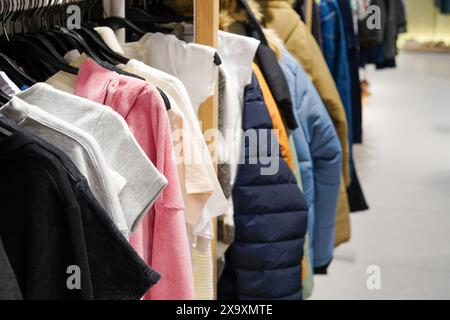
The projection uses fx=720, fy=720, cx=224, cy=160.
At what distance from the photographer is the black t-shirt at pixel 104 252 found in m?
0.98

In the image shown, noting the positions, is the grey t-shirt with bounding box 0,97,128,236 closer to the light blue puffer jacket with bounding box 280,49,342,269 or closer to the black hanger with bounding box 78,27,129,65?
the black hanger with bounding box 78,27,129,65

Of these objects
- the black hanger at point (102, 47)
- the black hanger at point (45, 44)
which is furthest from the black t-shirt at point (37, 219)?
the black hanger at point (102, 47)

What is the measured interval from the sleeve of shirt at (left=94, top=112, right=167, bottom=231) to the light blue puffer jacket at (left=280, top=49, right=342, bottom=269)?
41.9 inches

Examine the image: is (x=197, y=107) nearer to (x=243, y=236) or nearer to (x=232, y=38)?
(x=232, y=38)

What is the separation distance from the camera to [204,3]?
5.42 feet

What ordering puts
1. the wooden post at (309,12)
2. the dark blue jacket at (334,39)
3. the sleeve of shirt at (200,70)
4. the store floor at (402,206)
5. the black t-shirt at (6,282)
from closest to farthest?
the black t-shirt at (6,282) < the sleeve of shirt at (200,70) < the wooden post at (309,12) < the store floor at (402,206) < the dark blue jacket at (334,39)

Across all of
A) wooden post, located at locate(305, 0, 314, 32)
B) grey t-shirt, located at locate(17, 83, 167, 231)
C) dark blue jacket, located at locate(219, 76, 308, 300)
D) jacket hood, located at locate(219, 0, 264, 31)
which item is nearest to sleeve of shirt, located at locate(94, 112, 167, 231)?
grey t-shirt, located at locate(17, 83, 167, 231)

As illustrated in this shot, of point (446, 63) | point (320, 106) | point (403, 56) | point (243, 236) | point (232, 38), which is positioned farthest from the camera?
point (403, 56)

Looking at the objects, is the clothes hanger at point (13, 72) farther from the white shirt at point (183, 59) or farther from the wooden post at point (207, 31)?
the wooden post at point (207, 31)

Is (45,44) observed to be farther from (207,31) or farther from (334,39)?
(334,39)

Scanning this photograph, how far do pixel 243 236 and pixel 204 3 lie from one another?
649 mm

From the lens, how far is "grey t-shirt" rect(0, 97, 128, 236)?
1.04m
